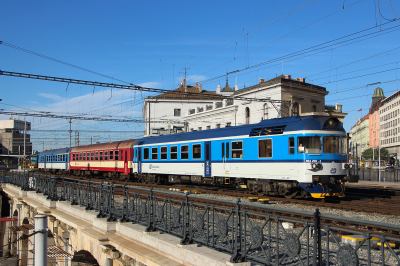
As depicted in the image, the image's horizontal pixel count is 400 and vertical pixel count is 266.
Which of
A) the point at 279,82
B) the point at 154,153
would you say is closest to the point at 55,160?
the point at 154,153

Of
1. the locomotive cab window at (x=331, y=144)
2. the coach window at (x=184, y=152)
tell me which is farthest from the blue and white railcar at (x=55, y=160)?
the locomotive cab window at (x=331, y=144)

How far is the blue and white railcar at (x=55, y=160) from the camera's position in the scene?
4275 cm

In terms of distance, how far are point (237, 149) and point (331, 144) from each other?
15.2ft

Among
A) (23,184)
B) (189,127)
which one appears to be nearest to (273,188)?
(23,184)

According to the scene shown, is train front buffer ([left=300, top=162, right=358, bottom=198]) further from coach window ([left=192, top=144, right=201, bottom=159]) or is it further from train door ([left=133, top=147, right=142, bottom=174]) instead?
train door ([left=133, top=147, right=142, bottom=174])

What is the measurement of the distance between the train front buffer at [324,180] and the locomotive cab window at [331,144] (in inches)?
22.5

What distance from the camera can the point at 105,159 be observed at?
32.8 meters

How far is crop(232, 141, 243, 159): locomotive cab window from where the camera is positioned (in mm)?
17141

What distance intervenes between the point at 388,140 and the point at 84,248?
96.2 metres

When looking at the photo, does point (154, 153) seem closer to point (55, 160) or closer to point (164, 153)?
point (164, 153)

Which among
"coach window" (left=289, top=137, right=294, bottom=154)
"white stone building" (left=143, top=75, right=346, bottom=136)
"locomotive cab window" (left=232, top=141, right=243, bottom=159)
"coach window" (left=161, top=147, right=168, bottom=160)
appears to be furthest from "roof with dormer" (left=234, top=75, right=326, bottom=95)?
"coach window" (left=289, top=137, right=294, bottom=154)

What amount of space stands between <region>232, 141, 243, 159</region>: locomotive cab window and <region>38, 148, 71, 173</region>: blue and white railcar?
100ft

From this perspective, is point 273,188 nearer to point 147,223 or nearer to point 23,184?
point 147,223

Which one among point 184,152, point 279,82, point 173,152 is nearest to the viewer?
point 184,152
